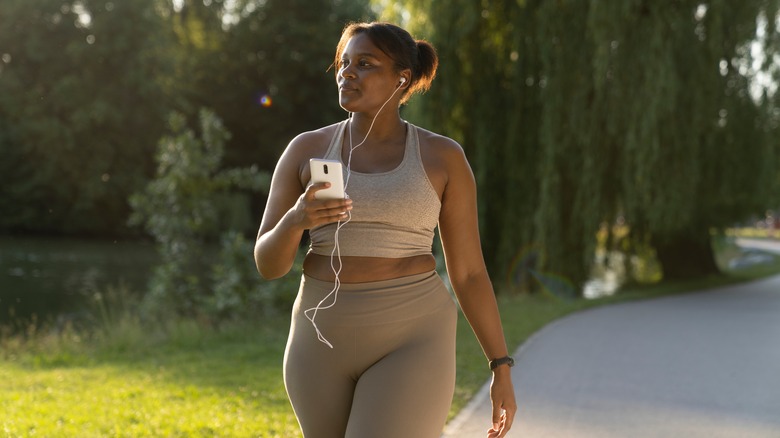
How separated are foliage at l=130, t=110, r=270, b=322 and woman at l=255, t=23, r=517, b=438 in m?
9.47

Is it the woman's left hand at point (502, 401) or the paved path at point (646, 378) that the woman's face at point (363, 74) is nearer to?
the woman's left hand at point (502, 401)

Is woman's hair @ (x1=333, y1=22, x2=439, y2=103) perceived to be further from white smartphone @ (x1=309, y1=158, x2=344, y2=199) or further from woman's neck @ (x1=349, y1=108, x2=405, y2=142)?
white smartphone @ (x1=309, y1=158, x2=344, y2=199)

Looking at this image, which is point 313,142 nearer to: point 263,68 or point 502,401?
point 502,401

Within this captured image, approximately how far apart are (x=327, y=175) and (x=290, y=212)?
0.16 metres

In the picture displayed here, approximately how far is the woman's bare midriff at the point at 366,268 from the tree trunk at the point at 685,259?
51.8ft

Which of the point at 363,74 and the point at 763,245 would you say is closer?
the point at 363,74

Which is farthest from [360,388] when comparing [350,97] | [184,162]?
[184,162]

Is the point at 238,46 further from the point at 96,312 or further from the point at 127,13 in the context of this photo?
the point at 96,312

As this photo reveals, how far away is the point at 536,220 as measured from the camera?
14.0 metres

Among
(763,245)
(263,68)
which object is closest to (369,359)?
(763,245)

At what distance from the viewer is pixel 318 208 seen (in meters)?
2.16

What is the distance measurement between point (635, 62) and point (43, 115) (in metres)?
25.4

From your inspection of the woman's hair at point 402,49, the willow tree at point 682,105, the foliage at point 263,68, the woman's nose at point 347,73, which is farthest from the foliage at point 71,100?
the woman's nose at point 347,73

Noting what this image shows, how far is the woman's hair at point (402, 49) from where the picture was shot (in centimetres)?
248
